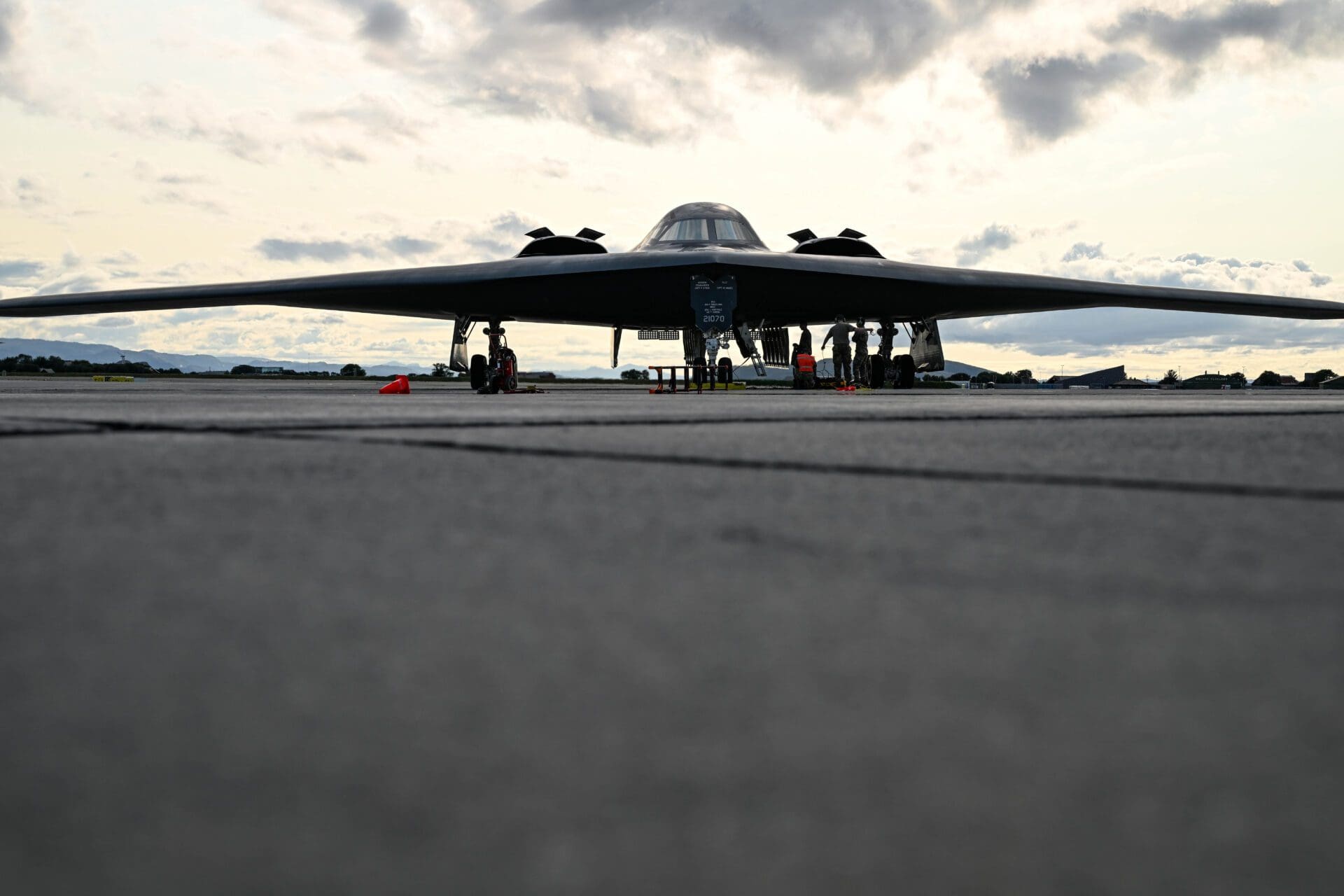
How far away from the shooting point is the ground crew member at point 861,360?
63.1 ft

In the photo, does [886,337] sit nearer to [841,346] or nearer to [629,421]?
[841,346]

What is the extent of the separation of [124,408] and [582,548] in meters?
5.32

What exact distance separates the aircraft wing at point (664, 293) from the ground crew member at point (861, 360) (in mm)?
976

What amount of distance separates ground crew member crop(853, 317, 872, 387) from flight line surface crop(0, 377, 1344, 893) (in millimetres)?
17512

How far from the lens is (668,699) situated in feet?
2.93

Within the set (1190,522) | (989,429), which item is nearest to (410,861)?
(1190,522)

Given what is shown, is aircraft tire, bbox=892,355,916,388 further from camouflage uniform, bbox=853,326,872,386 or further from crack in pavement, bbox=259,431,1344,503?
crack in pavement, bbox=259,431,1344,503

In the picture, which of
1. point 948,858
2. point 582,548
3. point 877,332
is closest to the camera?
point 948,858

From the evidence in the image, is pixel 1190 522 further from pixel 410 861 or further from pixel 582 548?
pixel 410 861

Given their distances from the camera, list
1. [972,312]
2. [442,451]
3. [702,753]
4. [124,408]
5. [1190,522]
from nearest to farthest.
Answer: [702,753]
[1190,522]
[442,451]
[124,408]
[972,312]

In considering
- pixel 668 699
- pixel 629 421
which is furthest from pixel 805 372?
pixel 668 699

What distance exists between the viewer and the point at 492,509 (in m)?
1.98

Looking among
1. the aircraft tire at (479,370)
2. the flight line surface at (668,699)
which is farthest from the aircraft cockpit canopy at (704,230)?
the flight line surface at (668,699)

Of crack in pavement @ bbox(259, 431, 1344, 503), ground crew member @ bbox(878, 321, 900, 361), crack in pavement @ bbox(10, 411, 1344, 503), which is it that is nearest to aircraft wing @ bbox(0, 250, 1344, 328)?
ground crew member @ bbox(878, 321, 900, 361)
